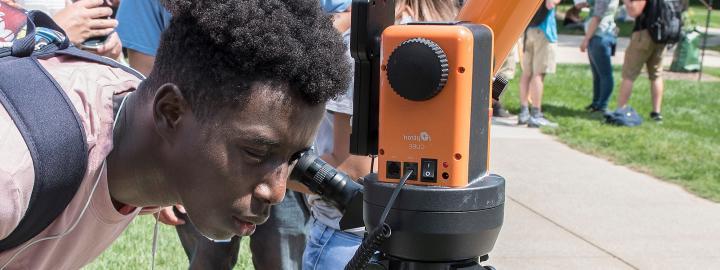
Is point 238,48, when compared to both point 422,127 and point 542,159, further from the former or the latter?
point 542,159

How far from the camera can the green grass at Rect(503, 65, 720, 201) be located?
8.11 meters

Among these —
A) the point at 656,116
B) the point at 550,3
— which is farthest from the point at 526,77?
the point at 656,116

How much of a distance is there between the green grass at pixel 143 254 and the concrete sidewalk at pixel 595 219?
1.67m

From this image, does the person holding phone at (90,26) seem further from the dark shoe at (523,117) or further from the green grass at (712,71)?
the green grass at (712,71)

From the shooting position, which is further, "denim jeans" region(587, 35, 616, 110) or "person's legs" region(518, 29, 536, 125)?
"denim jeans" region(587, 35, 616, 110)

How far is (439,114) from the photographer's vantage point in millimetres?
1890

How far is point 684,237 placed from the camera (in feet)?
20.3

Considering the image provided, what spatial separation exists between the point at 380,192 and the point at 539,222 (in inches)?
182

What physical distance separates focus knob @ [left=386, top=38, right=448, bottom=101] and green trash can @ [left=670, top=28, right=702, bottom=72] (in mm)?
15018

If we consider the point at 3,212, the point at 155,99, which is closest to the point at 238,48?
the point at 155,99

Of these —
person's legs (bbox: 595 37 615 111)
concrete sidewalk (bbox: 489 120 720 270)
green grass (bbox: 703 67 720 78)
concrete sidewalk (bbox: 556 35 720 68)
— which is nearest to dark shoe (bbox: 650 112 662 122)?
person's legs (bbox: 595 37 615 111)

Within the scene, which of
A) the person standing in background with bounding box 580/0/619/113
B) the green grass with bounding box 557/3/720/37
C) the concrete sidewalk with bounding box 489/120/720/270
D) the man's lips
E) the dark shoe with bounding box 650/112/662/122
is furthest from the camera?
the green grass with bounding box 557/3/720/37

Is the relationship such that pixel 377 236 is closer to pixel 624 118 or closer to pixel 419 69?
pixel 419 69

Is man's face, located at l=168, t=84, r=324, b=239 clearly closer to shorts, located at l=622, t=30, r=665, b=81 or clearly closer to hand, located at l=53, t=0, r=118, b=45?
hand, located at l=53, t=0, r=118, b=45
